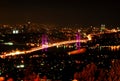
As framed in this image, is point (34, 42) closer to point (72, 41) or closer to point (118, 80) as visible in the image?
point (72, 41)

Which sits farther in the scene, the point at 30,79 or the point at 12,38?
the point at 12,38

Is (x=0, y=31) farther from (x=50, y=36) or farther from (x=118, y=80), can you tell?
(x=118, y=80)

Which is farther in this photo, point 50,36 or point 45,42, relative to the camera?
point 50,36

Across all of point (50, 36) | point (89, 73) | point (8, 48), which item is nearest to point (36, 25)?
point (50, 36)

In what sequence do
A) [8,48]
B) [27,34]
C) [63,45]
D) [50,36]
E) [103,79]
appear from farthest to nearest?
[50,36], [27,34], [63,45], [8,48], [103,79]

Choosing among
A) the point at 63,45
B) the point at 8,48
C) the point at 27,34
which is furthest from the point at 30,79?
the point at 27,34

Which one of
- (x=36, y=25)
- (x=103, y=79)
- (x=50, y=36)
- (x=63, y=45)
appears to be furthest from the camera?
(x=36, y=25)

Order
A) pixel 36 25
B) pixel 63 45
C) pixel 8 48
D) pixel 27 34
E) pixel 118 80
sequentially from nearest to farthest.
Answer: pixel 118 80, pixel 8 48, pixel 63 45, pixel 27 34, pixel 36 25

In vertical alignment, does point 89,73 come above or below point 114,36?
above

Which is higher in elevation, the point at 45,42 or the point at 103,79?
the point at 103,79
